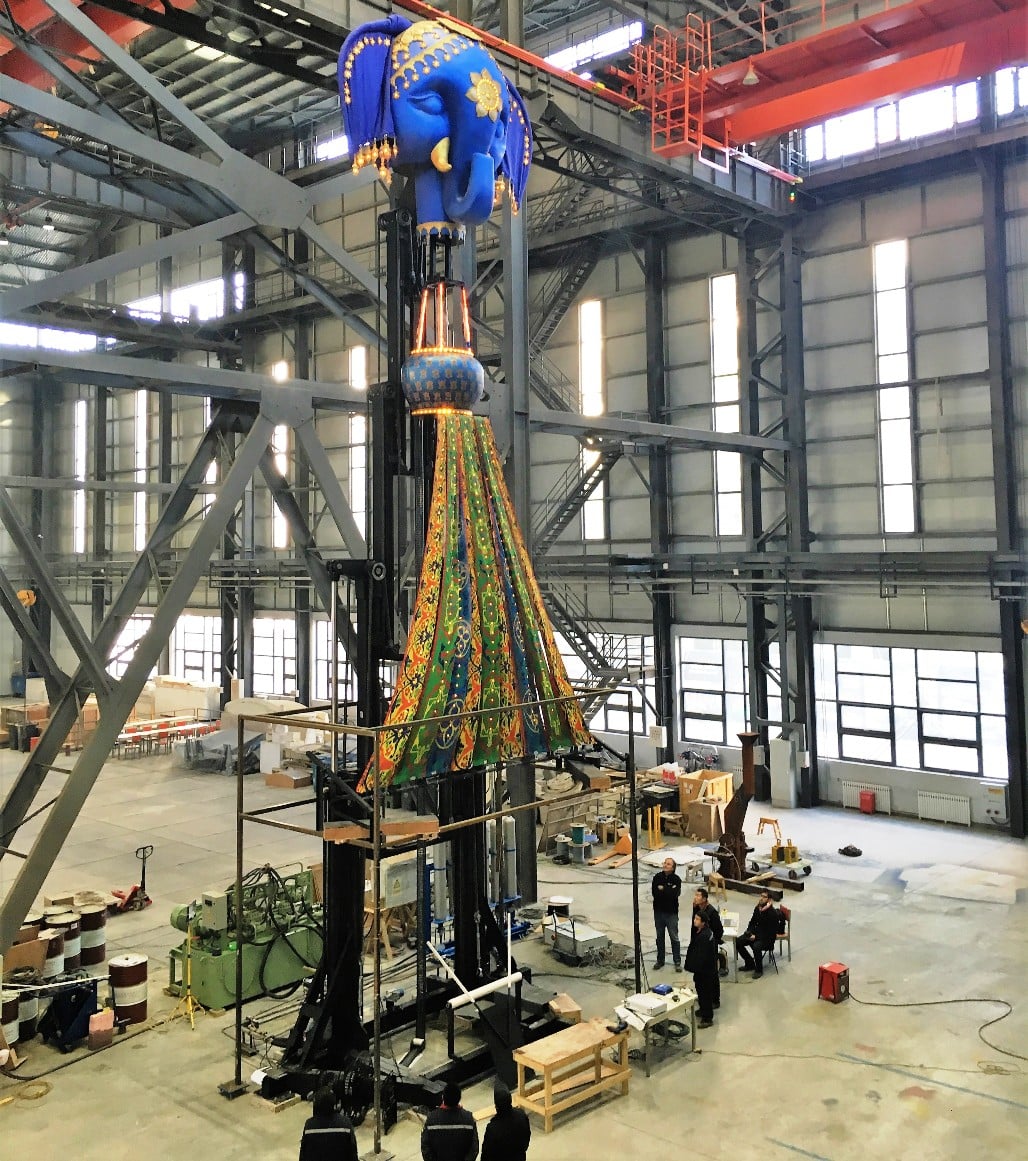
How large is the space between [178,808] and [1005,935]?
17.6 metres

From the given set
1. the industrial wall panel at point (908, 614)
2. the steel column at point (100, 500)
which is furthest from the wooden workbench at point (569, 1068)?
the steel column at point (100, 500)

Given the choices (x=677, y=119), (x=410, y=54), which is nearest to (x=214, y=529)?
(x=410, y=54)

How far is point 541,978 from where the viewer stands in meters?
13.3

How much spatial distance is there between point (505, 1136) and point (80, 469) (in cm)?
3900

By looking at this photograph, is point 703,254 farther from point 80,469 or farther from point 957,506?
point 80,469

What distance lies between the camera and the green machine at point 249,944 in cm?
1238

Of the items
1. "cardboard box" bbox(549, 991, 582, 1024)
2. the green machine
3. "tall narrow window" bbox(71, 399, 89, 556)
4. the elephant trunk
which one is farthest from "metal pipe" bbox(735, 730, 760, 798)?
"tall narrow window" bbox(71, 399, 89, 556)

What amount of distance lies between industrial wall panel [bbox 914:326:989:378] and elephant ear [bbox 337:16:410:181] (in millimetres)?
14969

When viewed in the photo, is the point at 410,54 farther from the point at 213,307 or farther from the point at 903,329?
the point at 213,307

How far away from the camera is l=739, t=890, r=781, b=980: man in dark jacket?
13.1 meters

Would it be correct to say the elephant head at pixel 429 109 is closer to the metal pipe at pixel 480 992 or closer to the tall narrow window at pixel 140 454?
the metal pipe at pixel 480 992

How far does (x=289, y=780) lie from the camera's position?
2556cm

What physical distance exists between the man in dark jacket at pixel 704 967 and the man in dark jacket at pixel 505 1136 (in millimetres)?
5406

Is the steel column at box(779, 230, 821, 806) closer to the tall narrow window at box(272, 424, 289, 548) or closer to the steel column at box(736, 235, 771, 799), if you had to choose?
the steel column at box(736, 235, 771, 799)
